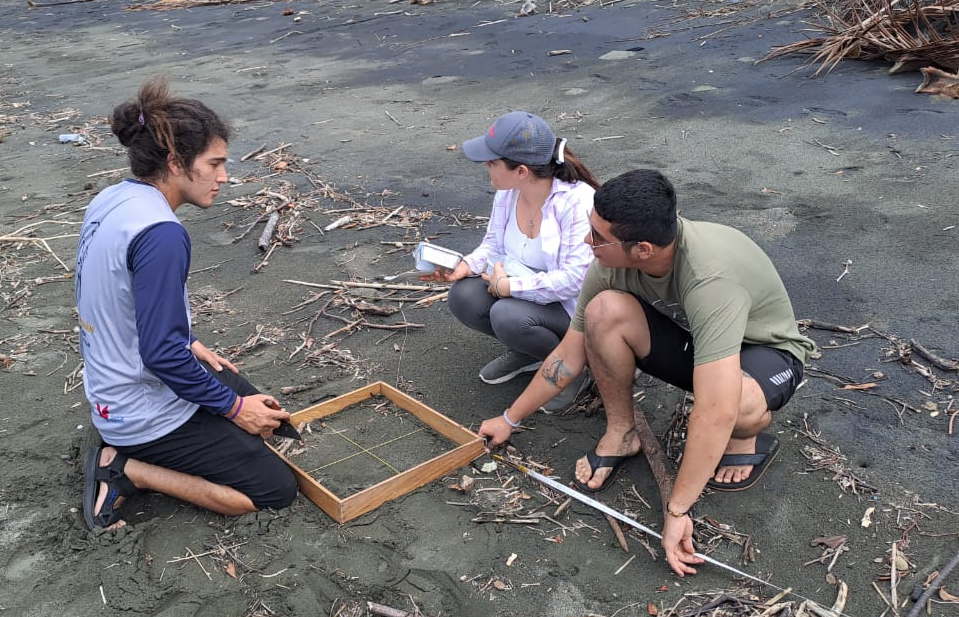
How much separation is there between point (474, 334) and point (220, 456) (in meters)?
1.80

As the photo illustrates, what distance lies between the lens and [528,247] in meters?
3.77

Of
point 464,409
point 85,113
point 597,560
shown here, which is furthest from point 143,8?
point 597,560

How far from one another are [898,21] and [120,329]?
323 inches

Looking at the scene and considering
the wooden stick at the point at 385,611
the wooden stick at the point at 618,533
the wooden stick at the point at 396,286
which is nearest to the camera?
the wooden stick at the point at 385,611

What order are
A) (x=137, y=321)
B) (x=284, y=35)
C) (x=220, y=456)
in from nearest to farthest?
(x=137, y=321), (x=220, y=456), (x=284, y=35)

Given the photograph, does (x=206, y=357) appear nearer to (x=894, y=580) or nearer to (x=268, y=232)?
(x=268, y=232)

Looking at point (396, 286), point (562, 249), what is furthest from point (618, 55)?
point (562, 249)

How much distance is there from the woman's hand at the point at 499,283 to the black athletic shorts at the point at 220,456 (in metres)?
1.22

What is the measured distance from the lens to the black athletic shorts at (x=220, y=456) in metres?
3.08

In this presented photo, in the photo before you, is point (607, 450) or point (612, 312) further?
point (607, 450)

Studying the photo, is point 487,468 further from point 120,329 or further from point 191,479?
point 120,329

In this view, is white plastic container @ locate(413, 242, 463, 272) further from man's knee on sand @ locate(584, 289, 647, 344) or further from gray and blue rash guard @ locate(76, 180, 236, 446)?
gray and blue rash guard @ locate(76, 180, 236, 446)

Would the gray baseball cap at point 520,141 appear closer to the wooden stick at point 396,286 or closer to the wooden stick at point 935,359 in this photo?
the wooden stick at point 396,286

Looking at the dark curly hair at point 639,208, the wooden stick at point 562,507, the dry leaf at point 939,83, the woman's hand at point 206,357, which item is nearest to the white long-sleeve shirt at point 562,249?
the dark curly hair at point 639,208
